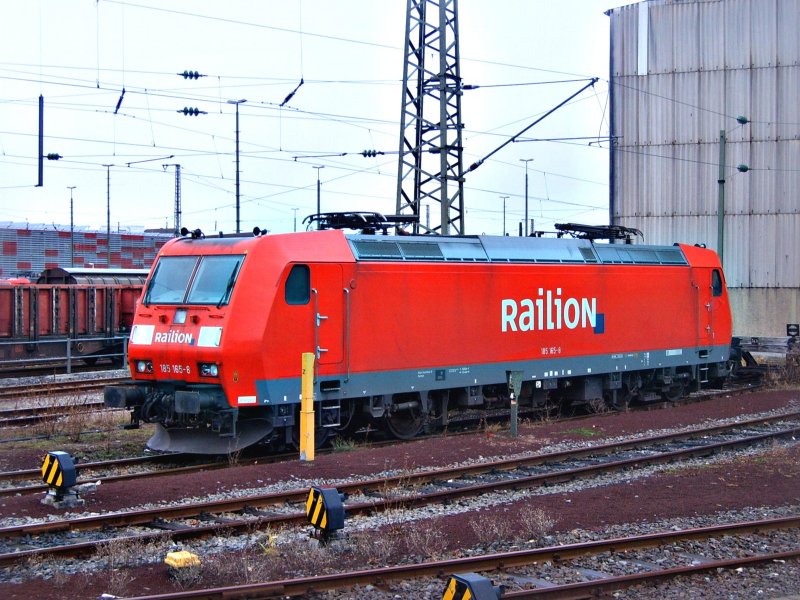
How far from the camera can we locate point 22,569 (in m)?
8.42

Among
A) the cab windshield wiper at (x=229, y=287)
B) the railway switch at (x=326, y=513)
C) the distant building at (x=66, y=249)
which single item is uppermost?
the distant building at (x=66, y=249)

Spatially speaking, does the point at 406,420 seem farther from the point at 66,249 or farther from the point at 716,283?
the point at 66,249

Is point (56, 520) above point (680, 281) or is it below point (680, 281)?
below

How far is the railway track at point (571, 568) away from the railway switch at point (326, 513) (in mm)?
1044

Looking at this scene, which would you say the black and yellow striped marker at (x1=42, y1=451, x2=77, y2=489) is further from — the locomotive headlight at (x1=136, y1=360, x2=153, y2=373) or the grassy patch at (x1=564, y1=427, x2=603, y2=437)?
the grassy patch at (x1=564, y1=427, x2=603, y2=437)

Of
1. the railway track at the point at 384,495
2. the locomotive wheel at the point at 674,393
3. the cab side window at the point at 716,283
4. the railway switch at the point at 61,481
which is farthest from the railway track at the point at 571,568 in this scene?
the cab side window at the point at 716,283

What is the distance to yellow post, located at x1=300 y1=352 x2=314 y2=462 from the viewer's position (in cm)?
1361

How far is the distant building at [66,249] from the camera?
59.3 meters

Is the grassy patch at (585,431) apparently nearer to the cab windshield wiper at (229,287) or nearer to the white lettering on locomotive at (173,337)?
the cab windshield wiper at (229,287)

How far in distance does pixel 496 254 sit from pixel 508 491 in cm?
638

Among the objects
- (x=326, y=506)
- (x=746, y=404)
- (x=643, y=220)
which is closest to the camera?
(x=326, y=506)

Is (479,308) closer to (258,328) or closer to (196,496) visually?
(258,328)

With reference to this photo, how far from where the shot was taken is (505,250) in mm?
17906

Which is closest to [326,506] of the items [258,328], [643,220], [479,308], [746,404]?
[258,328]
